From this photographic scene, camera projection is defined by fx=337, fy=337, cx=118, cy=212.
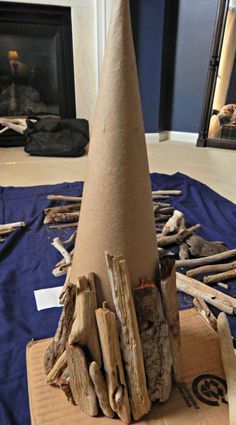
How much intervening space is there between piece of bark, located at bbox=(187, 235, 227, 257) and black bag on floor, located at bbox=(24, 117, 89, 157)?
2138 mm

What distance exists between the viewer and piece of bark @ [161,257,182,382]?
732 millimetres

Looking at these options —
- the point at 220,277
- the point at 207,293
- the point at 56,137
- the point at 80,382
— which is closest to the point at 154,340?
the point at 80,382

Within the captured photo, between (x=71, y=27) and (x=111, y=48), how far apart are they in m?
3.64

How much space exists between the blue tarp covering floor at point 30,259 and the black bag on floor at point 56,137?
1088 mm

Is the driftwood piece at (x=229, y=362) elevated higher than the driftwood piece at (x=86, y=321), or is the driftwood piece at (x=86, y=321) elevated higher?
the driftwood piece at (x=86, y=321)

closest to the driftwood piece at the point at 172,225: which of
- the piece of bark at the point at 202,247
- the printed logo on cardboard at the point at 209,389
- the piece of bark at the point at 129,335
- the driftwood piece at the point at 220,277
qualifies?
the piece of bark at the point at 202,247

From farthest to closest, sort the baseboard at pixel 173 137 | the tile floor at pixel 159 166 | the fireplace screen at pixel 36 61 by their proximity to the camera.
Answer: the baseboard at pixel 173 137 → the fireplace screen at pixel 36 61 → the tile floor at pixel 159 166

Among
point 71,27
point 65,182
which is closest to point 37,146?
point 65,182

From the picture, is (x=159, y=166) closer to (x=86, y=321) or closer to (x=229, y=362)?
(x=229, y=362)

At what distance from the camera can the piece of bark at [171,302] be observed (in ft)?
2.40

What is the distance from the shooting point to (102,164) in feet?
2.26

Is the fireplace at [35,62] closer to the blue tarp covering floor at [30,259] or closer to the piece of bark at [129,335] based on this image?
the blue tarp covering floor at [30,259]

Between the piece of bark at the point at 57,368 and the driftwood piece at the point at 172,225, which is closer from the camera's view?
the piece of bark at the point at 57,368

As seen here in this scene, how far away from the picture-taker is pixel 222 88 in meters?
3.74
